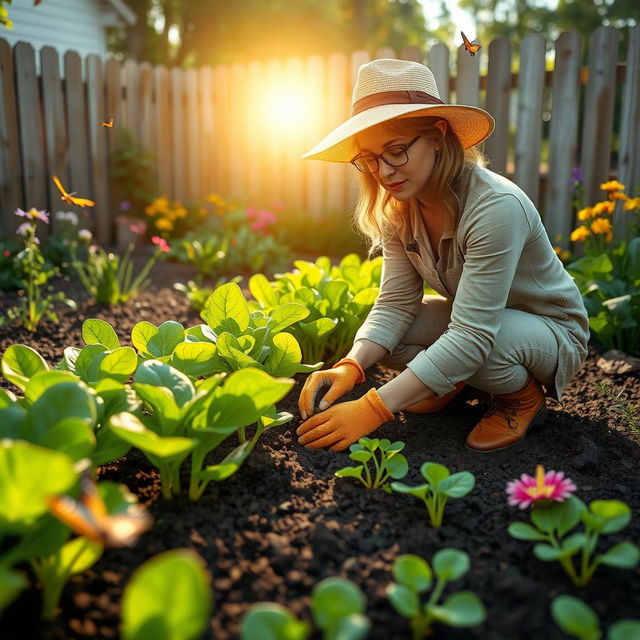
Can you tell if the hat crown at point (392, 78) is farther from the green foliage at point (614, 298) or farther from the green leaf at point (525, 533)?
the green foliage at point (614, 298)

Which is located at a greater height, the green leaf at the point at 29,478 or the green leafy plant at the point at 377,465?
the green leaf at the point at 29,478

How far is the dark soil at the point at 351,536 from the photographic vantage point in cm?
120

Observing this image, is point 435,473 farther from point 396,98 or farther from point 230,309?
point 396,98

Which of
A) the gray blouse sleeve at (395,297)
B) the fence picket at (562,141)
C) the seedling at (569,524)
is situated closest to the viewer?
the seedling at (569,524)

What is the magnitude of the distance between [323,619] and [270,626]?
0.11 m

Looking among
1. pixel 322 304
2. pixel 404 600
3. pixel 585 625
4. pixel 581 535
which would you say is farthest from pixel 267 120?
pixel 585 625

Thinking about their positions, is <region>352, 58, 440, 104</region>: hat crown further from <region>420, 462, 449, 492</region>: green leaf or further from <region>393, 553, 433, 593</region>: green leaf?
<region>393, 553, 433, 593</region>: green leaf

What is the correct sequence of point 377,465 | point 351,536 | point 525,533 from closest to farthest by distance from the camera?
point 525,533
point 351,536
point 377,465

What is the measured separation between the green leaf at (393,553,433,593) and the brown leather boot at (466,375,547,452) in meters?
1.03

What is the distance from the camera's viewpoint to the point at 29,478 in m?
1.01

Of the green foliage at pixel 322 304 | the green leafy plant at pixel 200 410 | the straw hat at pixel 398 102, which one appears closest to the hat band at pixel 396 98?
the straw hat at pixel 398 102

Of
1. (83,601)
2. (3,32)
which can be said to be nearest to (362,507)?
(83,601)

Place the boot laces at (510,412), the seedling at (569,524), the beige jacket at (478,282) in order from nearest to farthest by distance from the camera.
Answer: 1. the seedling at (569,524)
2. the beige jacket at (478,282)
3. the boot laces at (510,412)

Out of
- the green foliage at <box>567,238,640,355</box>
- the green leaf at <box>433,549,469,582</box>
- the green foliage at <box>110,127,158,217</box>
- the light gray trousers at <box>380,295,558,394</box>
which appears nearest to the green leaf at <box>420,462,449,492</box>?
the green leaf at <box>433,549,469,582</box>
